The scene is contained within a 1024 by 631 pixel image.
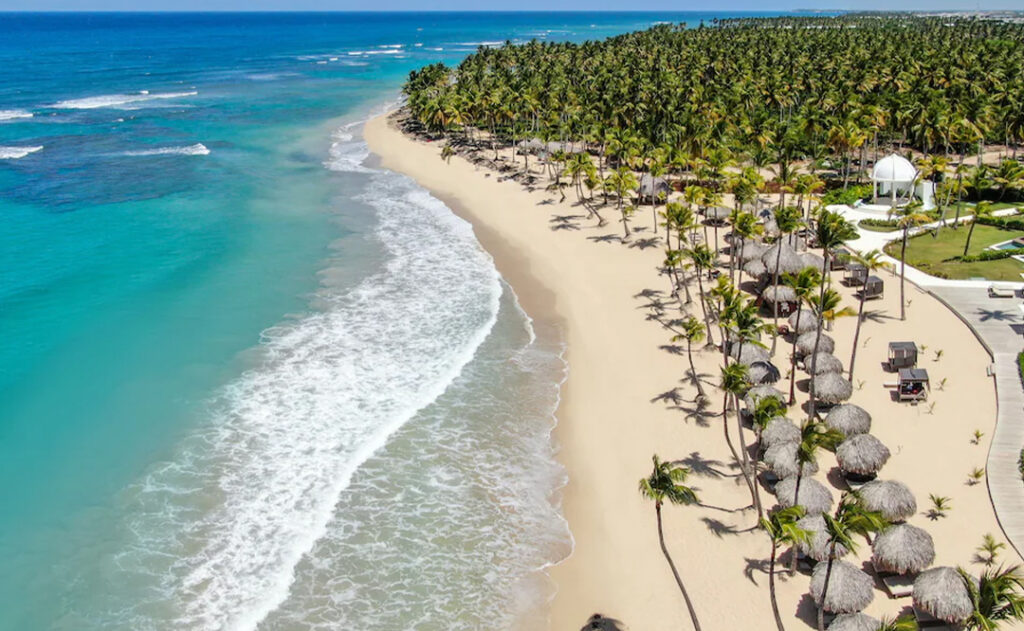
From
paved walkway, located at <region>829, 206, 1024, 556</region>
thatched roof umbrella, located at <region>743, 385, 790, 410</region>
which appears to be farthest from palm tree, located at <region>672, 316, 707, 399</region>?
paved walkway, located at <region>829, 206, 1024, 556</region>

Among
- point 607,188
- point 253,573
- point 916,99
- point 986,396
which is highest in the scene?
point 916,99

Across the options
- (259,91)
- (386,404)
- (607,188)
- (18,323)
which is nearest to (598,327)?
(386,404)

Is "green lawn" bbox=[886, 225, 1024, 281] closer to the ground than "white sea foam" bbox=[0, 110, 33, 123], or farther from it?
closer to the ground

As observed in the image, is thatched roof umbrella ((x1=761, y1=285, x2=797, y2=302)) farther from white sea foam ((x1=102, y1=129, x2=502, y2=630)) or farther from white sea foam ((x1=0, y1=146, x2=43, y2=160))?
white sea foam ((x1=0, y1=146, x2=43, y2=160))

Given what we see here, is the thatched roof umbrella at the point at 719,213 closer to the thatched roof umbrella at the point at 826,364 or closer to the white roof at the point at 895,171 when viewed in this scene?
the white roof at the point at 895,171

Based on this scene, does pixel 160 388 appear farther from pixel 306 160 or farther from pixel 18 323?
pixel 306 160

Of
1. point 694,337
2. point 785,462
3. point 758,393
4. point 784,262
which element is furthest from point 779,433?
point 784,262

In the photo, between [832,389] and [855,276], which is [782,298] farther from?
[832,389]
